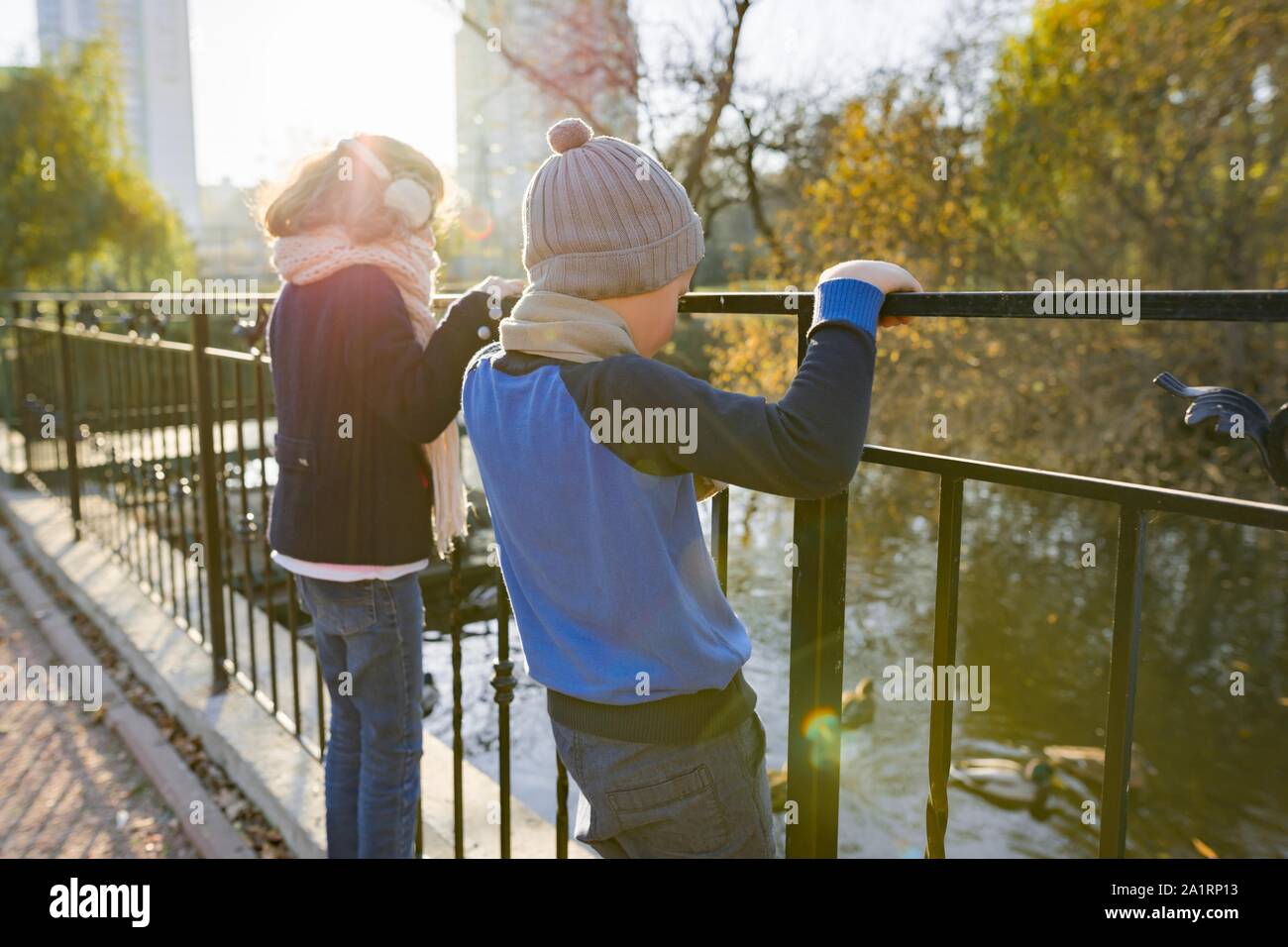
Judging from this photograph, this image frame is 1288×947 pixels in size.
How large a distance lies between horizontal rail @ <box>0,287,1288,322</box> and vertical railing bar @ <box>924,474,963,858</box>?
0.25 meters

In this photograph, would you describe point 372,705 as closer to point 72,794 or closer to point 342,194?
point 342,194

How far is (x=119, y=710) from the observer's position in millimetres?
3727

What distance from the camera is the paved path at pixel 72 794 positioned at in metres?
2.93

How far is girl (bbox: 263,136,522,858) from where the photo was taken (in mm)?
2029

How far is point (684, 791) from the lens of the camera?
4.57ft

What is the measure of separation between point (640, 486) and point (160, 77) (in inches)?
5835

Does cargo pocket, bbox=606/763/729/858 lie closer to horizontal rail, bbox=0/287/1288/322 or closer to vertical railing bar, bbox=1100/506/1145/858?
vertical railing bar, bbox=1100/506/1145/858

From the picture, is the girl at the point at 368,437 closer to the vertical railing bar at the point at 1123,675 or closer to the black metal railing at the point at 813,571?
the black metal railing at the point at 813,571

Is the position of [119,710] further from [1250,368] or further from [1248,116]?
[1248,116]

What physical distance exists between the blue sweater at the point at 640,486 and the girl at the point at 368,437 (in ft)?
1.92

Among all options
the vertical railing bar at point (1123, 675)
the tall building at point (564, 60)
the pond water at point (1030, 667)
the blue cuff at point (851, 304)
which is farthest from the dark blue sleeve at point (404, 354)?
the tall building at point (564, 60)
